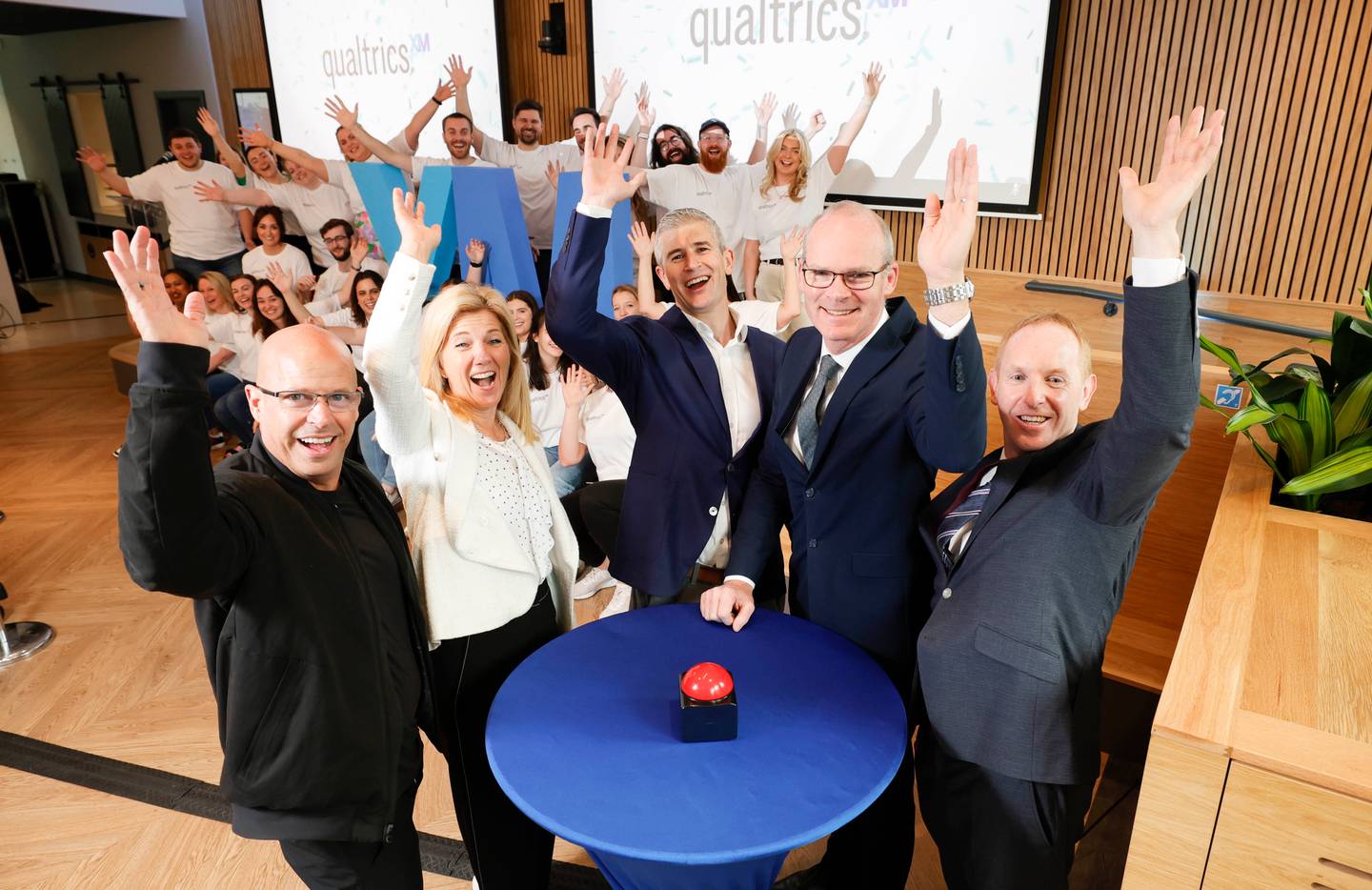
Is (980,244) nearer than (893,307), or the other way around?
(893,307)

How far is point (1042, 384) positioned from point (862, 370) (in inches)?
15.2

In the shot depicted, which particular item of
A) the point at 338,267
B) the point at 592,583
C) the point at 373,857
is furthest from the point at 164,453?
the point at 338,267

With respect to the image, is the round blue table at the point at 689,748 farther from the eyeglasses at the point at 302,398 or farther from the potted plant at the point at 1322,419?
the potted plant at the point at 1322,419

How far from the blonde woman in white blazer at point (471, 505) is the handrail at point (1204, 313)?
296 centimetres

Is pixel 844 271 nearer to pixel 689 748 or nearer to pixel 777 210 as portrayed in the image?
pixel 689 748

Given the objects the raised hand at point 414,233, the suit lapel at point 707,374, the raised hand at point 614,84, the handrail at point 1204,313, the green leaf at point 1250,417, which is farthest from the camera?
the raised hand at point 614,84

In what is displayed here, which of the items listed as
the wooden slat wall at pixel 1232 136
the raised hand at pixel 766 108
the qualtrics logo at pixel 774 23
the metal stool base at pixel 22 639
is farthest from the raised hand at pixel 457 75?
the metal stool base at pixel 22 639

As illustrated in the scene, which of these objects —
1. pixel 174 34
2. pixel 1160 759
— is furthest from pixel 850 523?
pixel 174 34

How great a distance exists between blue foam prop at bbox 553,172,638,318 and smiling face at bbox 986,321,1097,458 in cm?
394

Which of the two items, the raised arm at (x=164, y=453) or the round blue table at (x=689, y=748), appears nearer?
the raised arm at (x=164, y=453)

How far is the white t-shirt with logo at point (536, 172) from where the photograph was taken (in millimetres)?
6477

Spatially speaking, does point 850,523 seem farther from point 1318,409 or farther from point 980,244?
point 980,244

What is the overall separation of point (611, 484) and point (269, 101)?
809 cm

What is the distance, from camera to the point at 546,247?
21.8 feet
